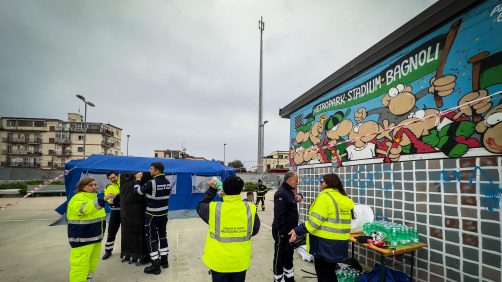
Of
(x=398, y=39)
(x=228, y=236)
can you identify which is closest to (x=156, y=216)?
(x=228, y=236)

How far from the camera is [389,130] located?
4.15 m

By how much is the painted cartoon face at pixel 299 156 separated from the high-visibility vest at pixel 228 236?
4.89 m

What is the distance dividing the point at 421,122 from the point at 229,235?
339 cm

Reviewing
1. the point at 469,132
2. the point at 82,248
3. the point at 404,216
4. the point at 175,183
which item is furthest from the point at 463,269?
the point at 175,183

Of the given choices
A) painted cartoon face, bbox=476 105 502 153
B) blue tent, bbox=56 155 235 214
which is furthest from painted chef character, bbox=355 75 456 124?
blue tent, bbox=56 155 235 214

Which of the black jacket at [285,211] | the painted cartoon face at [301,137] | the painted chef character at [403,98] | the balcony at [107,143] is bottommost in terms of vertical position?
the black jacket at [285,211]

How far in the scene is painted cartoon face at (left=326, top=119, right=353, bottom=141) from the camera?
17.1ft

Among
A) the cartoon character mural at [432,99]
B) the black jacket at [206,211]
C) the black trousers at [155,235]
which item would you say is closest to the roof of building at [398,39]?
the cartoon character mural at [432,99]

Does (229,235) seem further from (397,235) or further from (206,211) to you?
(397,235)

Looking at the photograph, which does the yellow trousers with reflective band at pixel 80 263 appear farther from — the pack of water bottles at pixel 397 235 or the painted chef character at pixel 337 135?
the painted chef character at pixel 337 135

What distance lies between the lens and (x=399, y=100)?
4023 millimetres

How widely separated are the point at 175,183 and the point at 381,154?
946 cm

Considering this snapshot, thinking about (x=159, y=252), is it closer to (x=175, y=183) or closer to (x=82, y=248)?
(x=82, y=248)

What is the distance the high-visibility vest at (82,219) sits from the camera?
3.41 m
